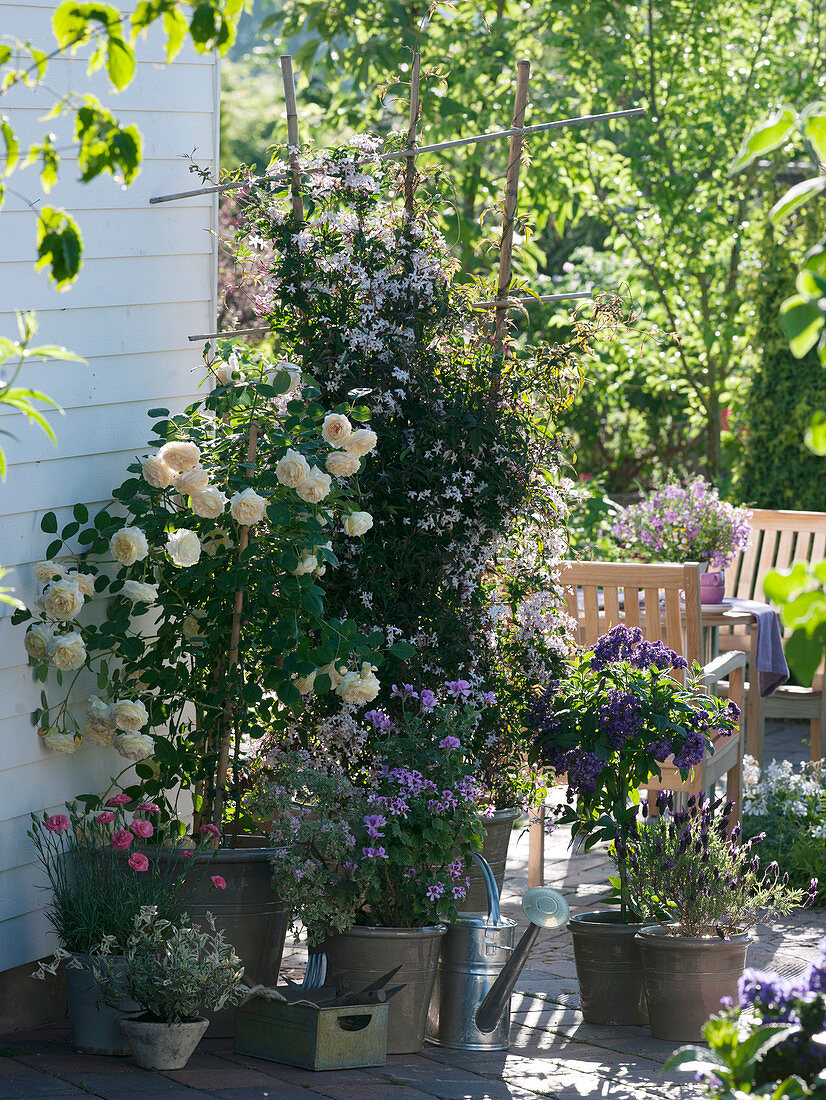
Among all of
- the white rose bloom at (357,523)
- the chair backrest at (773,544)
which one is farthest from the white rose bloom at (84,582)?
the chair backrest at (773,544)

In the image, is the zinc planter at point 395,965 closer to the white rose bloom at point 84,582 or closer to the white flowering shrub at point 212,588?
the white flowering shrub at point 212,588

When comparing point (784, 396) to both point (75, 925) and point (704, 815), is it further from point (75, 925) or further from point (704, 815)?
point (75, 925)

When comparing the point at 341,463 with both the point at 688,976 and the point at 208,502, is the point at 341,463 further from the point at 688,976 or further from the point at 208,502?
the point at 688,976

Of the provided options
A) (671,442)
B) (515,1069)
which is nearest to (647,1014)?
(515,1069)

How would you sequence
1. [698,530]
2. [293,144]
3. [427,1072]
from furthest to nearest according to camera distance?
[698,530], [293,144], [427,1072]

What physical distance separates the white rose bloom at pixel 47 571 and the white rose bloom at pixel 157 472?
0.29m

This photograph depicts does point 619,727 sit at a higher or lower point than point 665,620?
lower

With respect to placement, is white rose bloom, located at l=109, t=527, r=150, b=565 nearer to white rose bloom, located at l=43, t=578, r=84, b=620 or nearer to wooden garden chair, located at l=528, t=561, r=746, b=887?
white rose bloom, located at l=43, t=578, r=84, b=620

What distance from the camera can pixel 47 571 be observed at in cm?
301

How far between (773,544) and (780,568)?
4.5 inches

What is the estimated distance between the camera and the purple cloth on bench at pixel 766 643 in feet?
16.6

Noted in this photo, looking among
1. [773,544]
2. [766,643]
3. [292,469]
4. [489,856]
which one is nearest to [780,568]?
[773,544]

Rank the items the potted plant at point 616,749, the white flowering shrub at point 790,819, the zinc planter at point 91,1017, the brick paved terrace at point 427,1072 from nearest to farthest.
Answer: the brick paved terrace at point 427,1072, the zinc planter at point 91,1017, the potted plant at point 616,749, the white flowering shrub at point 790,819

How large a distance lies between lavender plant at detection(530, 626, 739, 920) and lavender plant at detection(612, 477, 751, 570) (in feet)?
5.54
